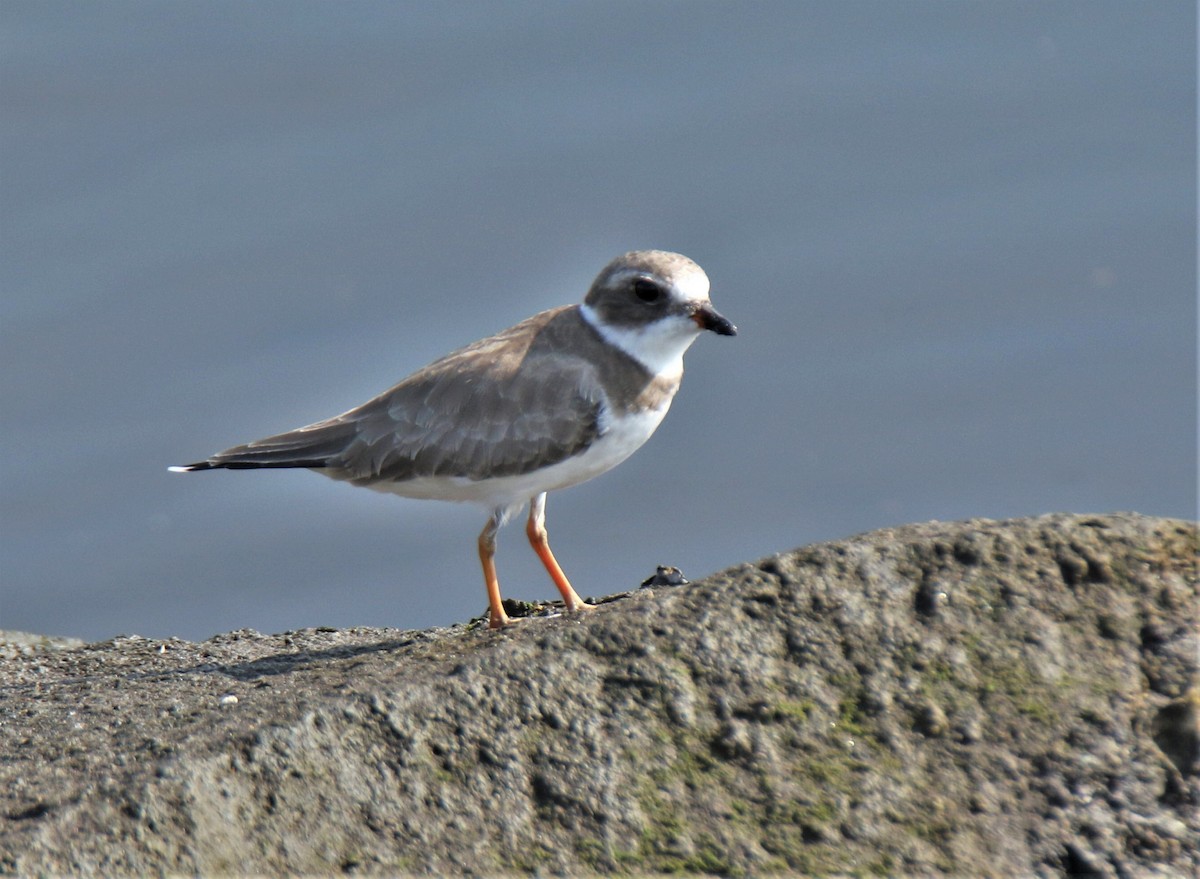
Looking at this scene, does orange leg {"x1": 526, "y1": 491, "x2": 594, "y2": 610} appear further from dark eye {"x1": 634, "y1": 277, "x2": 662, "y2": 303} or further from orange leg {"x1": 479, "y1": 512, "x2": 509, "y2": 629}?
dark eye {"x1": 634, "y1": 277, "x2": 662, "y2": 303}

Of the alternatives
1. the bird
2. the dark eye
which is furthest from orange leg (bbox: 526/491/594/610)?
the dark eye

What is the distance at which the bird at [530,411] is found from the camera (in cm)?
686

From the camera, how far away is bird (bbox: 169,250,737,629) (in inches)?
270

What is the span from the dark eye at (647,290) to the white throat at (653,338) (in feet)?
0.40

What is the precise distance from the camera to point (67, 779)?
4527 millimetres

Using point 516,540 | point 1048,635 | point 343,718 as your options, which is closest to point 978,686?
point 1048,635

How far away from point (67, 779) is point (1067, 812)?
293 centimetres

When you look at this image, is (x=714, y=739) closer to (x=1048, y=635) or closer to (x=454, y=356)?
(x=1048, y=635)

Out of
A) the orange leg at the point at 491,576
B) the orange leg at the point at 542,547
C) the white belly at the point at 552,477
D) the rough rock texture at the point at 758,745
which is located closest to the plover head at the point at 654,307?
the white belly at the point at 552,477

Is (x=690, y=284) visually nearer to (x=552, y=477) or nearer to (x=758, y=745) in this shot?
(x=552, y=477)

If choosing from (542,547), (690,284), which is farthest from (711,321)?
(542,547)

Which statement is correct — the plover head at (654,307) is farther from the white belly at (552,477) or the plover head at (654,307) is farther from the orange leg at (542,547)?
the orange leg at (542,547)

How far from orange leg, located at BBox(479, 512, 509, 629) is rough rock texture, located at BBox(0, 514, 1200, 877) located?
1.49 m

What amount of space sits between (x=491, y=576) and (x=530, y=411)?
777mm
